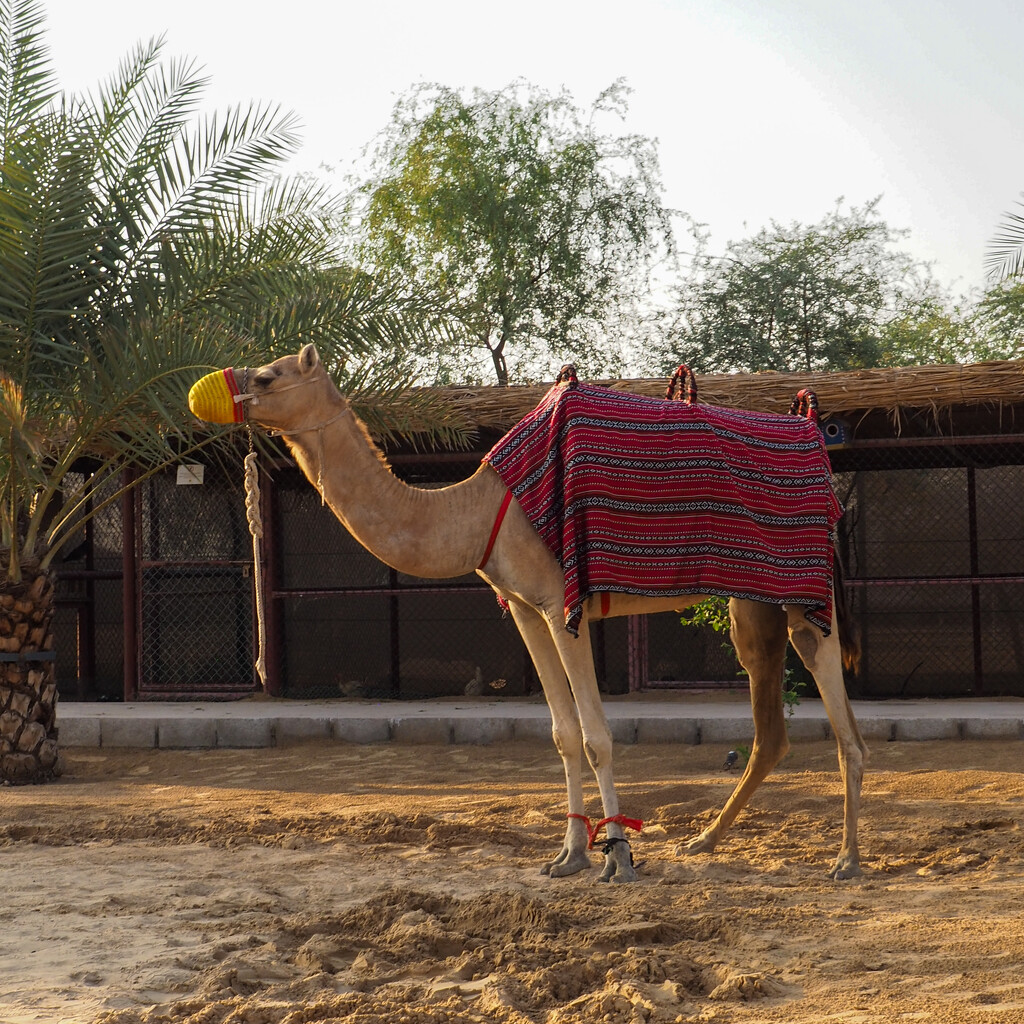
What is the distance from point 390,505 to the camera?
481 centimetres

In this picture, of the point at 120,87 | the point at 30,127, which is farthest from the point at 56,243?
the point at 120,87

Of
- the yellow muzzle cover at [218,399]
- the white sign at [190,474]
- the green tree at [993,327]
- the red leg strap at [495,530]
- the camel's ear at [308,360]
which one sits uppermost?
the green tree at [993,327]

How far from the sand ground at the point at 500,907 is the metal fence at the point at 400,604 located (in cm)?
401

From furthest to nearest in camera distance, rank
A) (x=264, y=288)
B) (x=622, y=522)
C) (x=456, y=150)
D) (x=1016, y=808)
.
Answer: (x=456, y=150) < (x=264, y=288) < (x=1016, y=808) < (x=622, y=522)

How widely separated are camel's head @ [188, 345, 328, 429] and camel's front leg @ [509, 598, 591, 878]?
4.21ft

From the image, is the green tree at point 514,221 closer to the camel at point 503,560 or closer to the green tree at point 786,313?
the green tree at point 786,313

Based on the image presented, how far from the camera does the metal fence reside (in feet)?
37.2

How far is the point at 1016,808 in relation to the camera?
5.98 m

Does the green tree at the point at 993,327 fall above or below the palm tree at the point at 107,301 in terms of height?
above

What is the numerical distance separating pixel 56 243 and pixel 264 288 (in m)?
1.33

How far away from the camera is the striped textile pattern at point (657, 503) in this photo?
487 cm

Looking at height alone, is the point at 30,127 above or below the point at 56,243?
above

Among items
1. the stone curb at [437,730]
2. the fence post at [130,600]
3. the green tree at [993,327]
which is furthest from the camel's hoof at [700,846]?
the green tree at [993,327]

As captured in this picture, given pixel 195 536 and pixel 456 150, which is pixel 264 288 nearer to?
pixel 195 536
